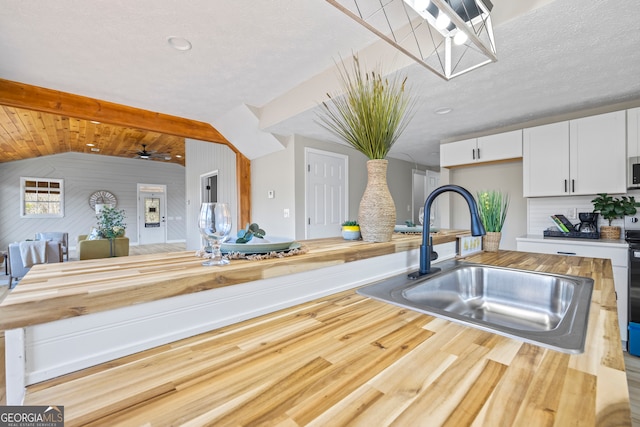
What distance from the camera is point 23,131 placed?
16.9 feet

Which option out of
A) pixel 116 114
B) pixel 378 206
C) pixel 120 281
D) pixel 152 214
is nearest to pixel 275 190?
Answer: pixel 116 114

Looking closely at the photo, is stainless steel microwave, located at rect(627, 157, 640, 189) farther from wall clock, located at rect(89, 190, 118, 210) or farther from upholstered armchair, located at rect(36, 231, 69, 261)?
wall clock, located at rect(89, 190, 118, 210)

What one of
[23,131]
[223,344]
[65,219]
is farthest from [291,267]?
[65,219]

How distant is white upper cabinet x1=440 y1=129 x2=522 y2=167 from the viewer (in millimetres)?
3375

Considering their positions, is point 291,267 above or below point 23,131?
below

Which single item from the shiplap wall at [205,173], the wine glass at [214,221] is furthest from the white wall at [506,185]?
the wine glass at [214,221]

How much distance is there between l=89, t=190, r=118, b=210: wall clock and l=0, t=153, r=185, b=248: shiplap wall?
10 cm

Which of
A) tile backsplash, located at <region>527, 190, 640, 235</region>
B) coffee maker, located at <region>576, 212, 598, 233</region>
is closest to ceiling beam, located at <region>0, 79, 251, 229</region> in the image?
tile backsplash, located at <region>527, 190, 640, 235</region>

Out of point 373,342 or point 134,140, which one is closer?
point 373,342

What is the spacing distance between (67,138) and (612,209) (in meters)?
9.21

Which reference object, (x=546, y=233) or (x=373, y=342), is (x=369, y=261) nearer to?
(x=373, y=342)

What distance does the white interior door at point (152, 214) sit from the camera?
934 cm

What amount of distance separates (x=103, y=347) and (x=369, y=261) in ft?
2.92

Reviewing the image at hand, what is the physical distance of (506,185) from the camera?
3.87 metres
